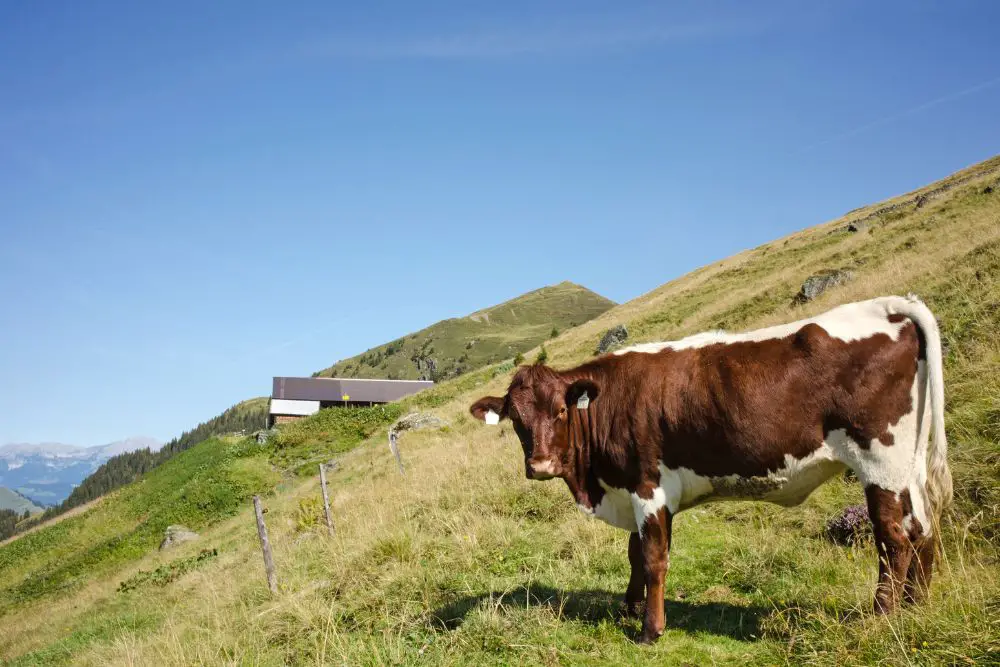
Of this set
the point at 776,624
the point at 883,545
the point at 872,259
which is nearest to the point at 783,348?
the point at 883,545

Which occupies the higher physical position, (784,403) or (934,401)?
(784,403)

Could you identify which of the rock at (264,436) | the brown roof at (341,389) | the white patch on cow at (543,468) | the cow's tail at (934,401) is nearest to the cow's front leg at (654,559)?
the white patch on cow at (543,468)

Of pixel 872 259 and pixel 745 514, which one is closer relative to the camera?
pixel 745 514

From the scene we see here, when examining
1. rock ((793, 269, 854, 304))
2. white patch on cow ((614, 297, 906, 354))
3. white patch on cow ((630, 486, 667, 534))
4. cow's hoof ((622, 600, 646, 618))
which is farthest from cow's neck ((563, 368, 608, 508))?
rock ((793, 269, 854, 304))

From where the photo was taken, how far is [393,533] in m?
9.70

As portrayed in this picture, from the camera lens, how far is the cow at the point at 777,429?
4.95m

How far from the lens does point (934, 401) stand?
4.94 metres

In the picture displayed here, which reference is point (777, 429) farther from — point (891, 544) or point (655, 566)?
point (655, 566)

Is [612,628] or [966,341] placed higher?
[966,341]

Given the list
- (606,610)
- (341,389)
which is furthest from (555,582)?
(341,389)

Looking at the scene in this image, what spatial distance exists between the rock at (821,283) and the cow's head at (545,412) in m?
21.6

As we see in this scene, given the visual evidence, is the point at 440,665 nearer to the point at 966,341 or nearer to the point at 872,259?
the point at 966,341

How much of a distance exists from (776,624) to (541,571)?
9.88 feet

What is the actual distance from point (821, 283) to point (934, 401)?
2267 centimetres
